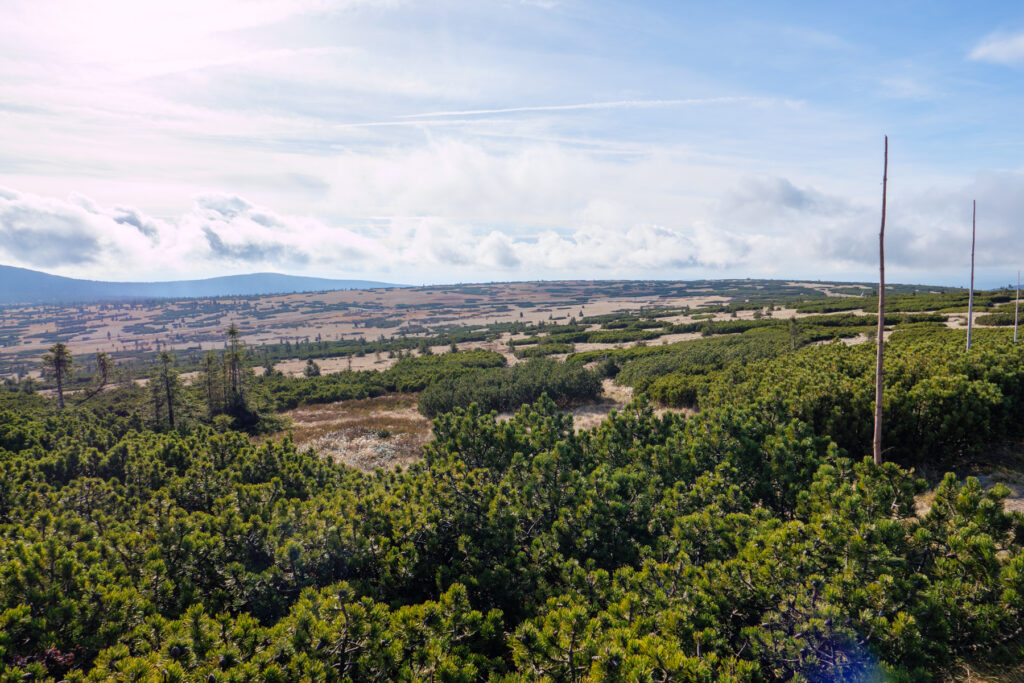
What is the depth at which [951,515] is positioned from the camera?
6855 mm

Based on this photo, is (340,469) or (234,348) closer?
(340,469)

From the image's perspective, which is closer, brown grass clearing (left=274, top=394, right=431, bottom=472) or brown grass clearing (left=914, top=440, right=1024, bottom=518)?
brown grass clearing (left=914, top=440, right=1024, bottom=518)

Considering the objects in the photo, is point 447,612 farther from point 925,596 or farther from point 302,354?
point 302,354

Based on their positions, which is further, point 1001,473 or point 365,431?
point 365,431

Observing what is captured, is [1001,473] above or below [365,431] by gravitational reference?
above

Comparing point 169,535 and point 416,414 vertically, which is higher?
point 169,535

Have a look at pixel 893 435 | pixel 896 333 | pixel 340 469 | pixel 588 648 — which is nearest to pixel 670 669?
pixel 588 648

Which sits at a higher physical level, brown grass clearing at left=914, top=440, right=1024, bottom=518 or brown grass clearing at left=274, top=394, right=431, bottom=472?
brown grass clearing at left=914, top=440, right=1024, bottom=518

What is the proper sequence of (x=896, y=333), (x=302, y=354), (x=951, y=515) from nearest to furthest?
(x=951, y=515) → (x=896, y=333) → (x=302, y=354)

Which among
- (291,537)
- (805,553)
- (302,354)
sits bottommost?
(302,354)

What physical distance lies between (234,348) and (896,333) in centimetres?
5014

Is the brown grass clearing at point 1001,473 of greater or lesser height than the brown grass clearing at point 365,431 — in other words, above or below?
above

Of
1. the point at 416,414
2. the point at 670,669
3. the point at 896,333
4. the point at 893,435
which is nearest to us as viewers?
the point at 670,669

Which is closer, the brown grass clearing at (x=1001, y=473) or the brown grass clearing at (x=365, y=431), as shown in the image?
the brown grass clearing at (x=1001, y=473)
